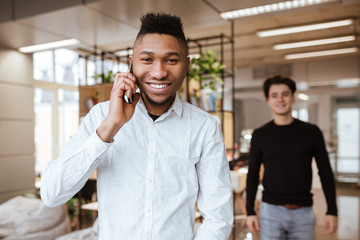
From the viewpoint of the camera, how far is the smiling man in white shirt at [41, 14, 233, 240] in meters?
1.03

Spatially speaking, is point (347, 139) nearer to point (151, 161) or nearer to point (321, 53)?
point (321, 53)

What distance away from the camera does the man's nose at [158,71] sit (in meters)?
1.07

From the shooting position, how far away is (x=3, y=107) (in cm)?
537

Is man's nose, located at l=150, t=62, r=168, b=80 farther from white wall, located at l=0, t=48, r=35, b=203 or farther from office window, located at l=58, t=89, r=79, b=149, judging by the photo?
office window, located at l=58, t=89, r=79, b=149

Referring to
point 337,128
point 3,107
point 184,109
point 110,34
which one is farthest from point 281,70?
point 184,109

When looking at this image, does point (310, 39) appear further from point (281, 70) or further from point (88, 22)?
point (88, 22)

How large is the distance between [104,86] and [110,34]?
2.97 ft

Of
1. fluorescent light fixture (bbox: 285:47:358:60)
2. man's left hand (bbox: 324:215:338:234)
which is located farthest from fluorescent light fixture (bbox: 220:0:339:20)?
fluorescent light fixture (bbox: 285:47:358:60)

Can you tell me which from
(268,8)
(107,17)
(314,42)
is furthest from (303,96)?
(107,17)

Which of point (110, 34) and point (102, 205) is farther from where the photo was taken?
point (110, 34)

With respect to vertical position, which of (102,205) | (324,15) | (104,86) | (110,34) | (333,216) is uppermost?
(324,15)

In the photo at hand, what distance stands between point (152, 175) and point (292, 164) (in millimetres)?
1391

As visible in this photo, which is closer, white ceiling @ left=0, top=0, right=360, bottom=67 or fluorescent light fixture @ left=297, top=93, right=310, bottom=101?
white ceiling @ left=0, top=0, right=360, bottom=67

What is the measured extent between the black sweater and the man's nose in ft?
4.68
